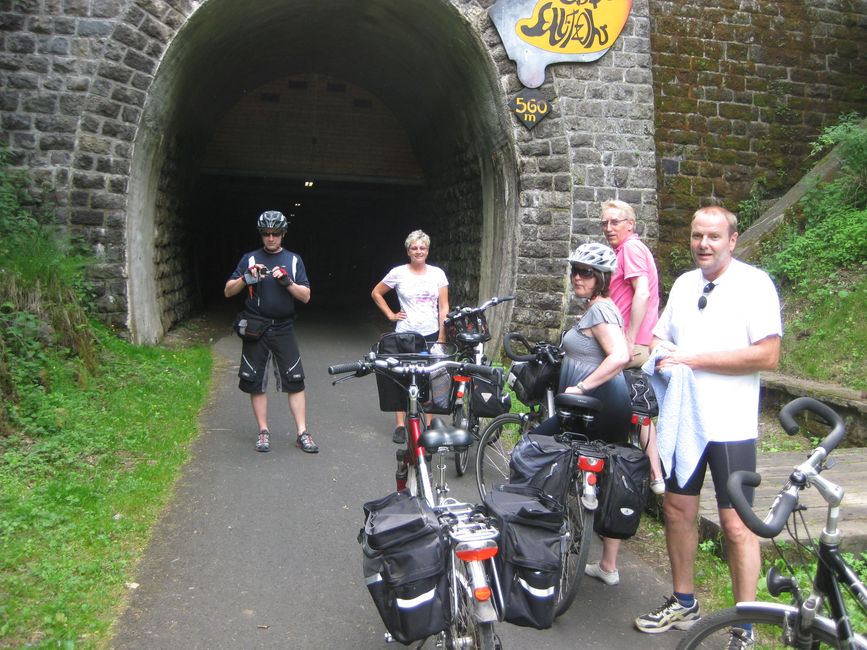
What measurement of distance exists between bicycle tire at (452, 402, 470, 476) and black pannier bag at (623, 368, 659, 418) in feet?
6.04

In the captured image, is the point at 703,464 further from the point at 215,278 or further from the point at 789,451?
Result: the point at 215,278

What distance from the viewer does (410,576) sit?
9.66 ft

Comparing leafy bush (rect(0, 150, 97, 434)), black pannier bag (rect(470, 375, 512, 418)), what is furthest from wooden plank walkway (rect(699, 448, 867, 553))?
leafy bush (rect(0, 150, 97, 434))

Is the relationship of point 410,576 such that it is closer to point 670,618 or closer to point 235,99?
point 670,618

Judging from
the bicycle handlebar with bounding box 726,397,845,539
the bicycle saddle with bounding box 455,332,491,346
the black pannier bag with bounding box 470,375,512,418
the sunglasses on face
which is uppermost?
the sunglasses on face

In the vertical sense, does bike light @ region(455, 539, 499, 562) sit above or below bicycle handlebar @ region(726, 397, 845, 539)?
below

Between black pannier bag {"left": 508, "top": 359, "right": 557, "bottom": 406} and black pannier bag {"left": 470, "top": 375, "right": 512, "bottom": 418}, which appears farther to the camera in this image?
black pannier bag {"left": 470, "top": 375, "right": 512, "bottom": 418}

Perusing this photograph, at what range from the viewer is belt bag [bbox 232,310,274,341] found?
264 inches

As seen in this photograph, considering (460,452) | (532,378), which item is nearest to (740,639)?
(532,378)

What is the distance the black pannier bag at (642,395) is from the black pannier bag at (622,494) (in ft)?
1.92

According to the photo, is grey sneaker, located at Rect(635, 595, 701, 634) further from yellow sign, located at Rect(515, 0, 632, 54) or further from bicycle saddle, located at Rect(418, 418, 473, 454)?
yellow sign, located at Rect(515, 0, 632, 54)

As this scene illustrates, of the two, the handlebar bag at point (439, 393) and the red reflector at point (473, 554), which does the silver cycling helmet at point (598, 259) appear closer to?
the handlebar bag at point (439, 393)

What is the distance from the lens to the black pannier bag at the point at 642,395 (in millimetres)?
4691

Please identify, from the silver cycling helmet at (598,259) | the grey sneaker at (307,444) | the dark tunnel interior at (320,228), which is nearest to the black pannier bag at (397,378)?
the silver cycling helmet at (598,259)
